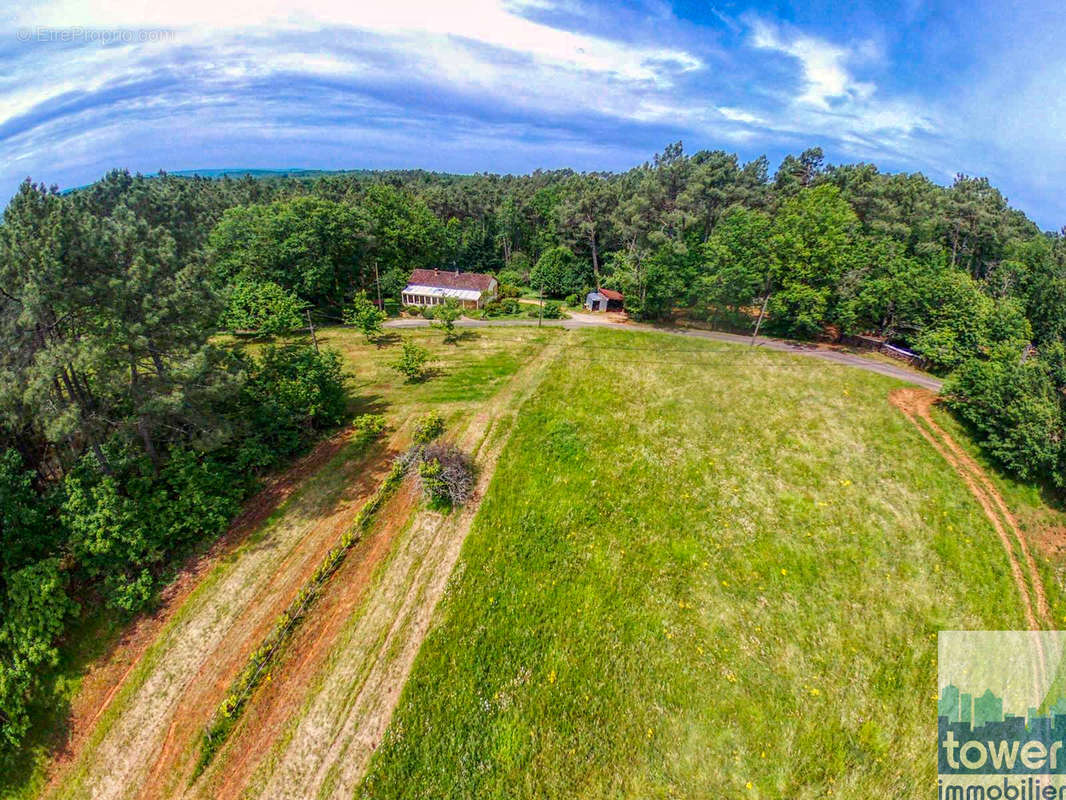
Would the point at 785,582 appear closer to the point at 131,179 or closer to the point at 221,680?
the point at 221,680

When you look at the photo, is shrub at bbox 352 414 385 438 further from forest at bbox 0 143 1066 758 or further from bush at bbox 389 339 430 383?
bush at bbox 389 339 430 383

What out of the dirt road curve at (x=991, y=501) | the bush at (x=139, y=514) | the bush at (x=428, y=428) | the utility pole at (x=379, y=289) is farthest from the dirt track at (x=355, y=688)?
the utility pole at (x=379, y=289)

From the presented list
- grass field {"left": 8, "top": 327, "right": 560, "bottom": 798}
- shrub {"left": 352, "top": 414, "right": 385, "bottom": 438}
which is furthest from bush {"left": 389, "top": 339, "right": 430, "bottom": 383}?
shrub {"left": 352, "top": 414, "right": 385, "bottom": 438}

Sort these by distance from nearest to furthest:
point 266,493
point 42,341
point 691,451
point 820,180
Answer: point 42,341, point 266,493, point 691,451, point 820,180

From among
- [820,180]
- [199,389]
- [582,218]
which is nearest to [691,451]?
[199,389]

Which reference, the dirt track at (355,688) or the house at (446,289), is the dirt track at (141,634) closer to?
the dirt track at (355,688)
